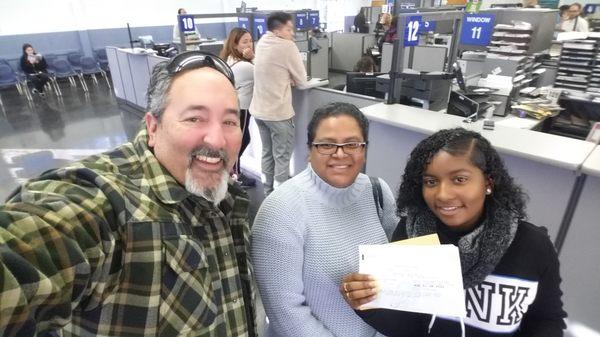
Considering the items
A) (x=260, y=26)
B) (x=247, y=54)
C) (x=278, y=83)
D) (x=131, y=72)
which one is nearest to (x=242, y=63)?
(x=247, y=54)

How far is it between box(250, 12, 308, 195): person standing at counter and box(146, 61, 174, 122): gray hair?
2.19 metres

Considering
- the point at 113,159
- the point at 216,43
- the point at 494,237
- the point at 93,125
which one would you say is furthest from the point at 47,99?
the point at 494,237

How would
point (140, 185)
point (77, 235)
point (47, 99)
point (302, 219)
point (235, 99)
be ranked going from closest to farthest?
1. point (77, 235)
2. point (140, 185)
3. point (235, 99)
4. point (302, 219)
5. point (47, 99)

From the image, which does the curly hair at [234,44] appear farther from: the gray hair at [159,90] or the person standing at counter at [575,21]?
the person standing at counter at [575,21]

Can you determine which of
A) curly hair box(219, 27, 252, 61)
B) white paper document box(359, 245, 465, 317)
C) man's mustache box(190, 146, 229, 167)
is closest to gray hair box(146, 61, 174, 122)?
man's mustache box(190, 146, 229, 167)

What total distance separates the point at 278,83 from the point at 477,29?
207 centimetres

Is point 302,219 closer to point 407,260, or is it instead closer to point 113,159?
point 407,260

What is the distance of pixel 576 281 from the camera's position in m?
1.82

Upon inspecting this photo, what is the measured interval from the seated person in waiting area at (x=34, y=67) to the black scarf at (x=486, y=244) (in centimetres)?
891

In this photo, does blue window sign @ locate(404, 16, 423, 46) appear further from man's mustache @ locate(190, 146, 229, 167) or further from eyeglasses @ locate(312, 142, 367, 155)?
man's mustache @ locate(190, 146, 229, 167)

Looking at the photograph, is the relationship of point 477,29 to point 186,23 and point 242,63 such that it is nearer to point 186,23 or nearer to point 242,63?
point 242,63

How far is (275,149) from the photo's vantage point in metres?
3.27

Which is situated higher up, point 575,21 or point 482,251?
point 575,21

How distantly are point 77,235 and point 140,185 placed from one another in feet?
0.55
